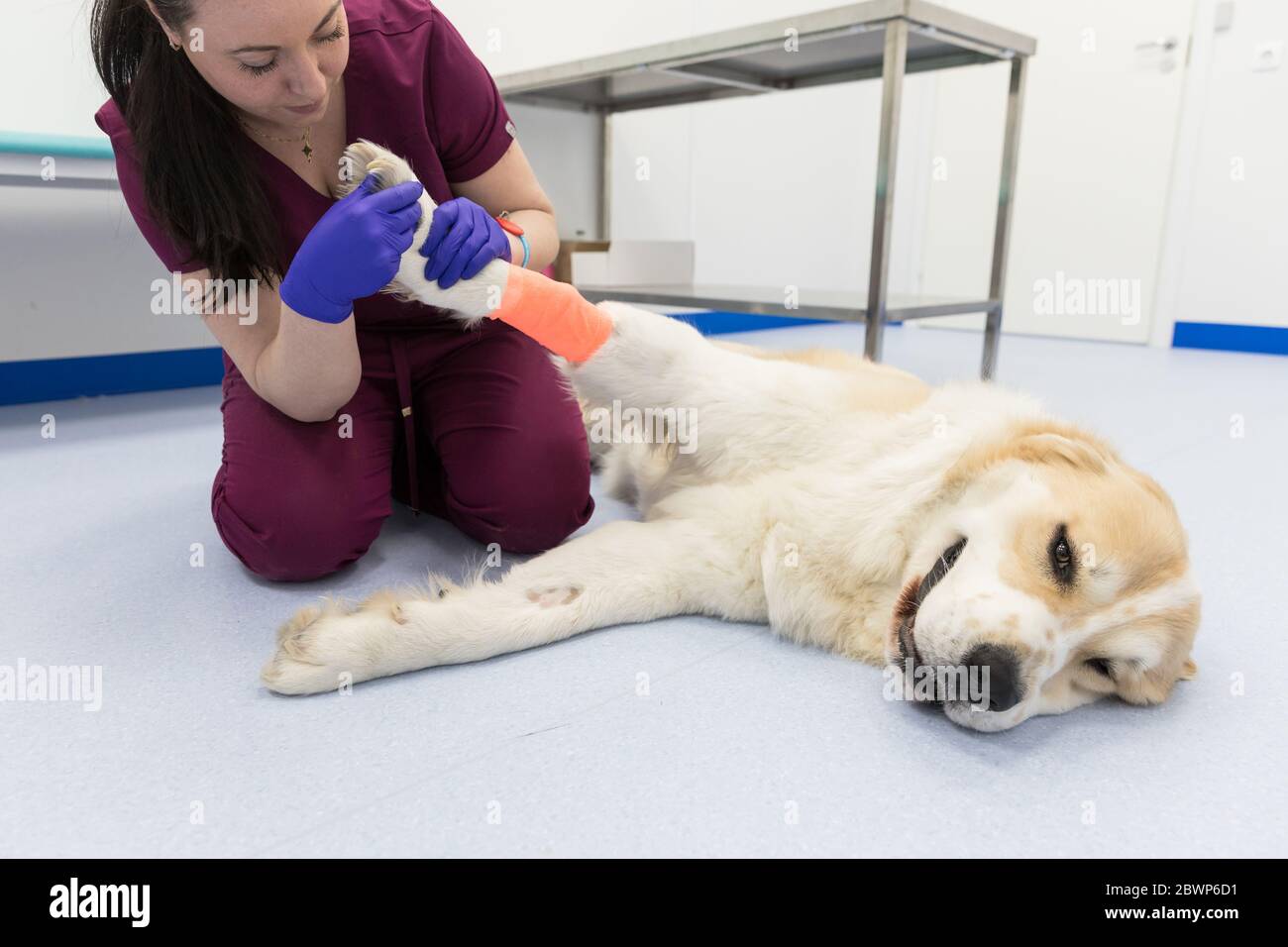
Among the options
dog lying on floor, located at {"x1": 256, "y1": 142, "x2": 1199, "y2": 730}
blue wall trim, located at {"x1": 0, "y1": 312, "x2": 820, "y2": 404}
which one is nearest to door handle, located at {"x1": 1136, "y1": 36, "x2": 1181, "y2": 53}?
blue wall trim, located at {"x1": 0, "y1": 312, "x2": 820, "y2": 404}

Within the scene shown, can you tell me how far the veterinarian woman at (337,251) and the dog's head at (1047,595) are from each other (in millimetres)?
784

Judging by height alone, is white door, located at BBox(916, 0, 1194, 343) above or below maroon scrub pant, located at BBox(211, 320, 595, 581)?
above

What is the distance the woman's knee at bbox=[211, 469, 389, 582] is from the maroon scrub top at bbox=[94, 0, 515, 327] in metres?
0.37

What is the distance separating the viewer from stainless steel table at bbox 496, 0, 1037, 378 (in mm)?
2730

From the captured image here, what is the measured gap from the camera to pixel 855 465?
1.38 meters

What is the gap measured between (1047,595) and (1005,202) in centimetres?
283

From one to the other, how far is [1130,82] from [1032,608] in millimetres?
5510

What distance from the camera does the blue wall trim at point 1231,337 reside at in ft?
16.7

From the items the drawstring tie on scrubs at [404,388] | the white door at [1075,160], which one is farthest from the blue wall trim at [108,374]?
the white door at [1075,160]

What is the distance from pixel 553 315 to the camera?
1.34 metres

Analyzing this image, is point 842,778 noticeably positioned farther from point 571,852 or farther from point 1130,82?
point 1130,82

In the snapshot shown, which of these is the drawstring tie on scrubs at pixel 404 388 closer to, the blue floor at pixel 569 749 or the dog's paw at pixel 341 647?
the blue floor at pixel 569 749

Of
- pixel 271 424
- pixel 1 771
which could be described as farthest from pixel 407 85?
pixel 1 771

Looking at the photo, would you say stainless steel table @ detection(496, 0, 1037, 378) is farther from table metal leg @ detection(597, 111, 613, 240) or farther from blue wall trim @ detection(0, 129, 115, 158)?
blue wall trim @ detection(0, 129, 115, 158)
